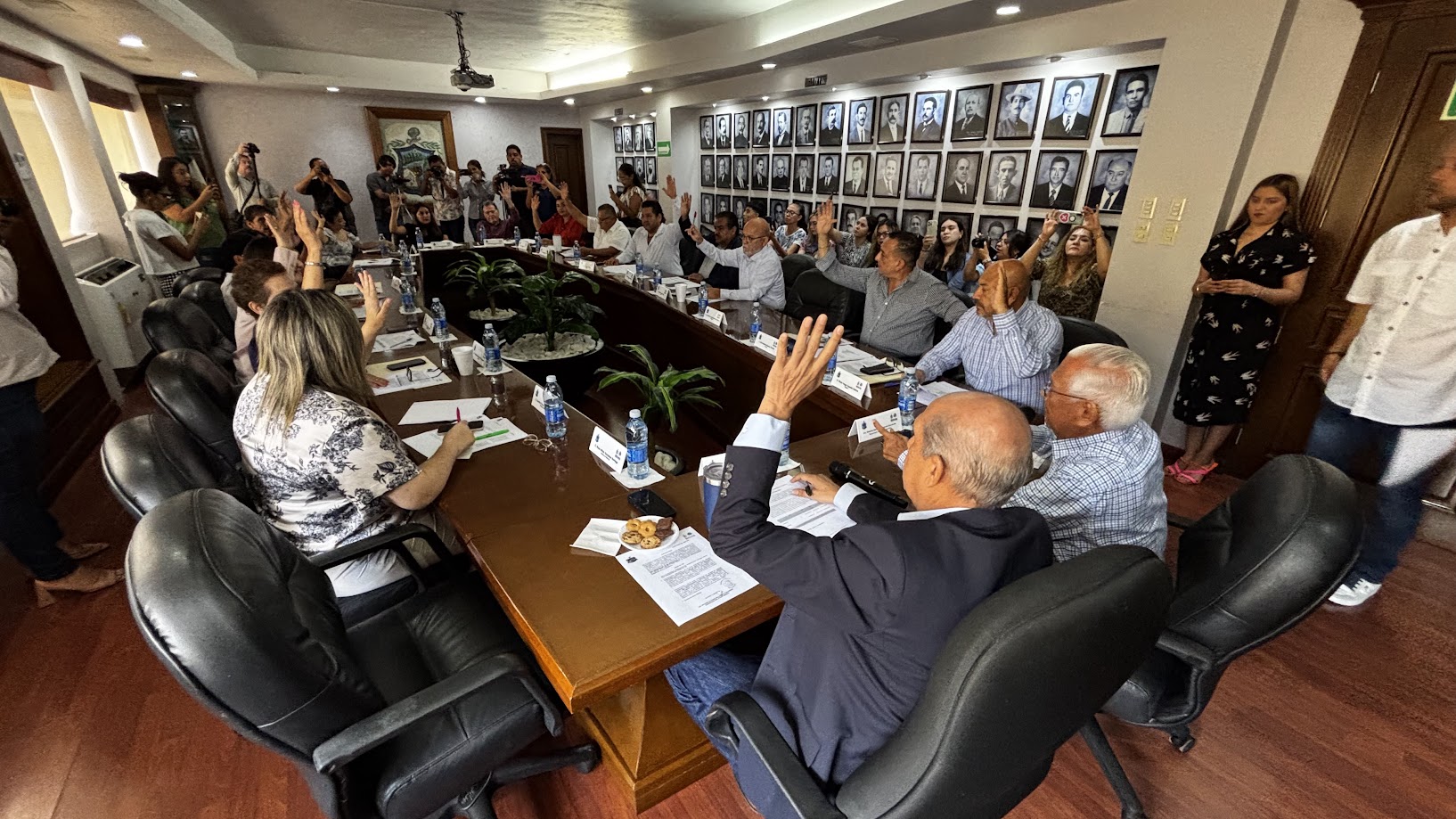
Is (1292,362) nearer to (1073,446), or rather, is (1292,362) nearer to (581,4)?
(1073,446)

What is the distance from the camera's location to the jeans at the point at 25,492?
1.94m

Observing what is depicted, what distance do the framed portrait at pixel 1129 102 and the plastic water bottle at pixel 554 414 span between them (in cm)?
363

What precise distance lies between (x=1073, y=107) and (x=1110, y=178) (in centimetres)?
53

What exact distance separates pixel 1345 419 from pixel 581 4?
18.0 feet

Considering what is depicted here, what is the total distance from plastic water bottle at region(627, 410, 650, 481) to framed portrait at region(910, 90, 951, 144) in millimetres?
4230

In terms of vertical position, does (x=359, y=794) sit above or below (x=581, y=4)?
below

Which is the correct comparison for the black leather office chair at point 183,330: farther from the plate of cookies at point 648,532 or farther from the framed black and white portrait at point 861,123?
the framed black and white portrait at point 861,123

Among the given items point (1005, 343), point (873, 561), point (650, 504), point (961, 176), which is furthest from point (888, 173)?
point (873, 561)

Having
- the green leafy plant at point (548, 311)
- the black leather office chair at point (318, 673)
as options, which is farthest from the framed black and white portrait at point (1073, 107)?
the black leather office chair at point (318, 673)

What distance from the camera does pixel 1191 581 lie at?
4.39 ft

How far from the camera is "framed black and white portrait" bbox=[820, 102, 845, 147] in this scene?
5.48 meters

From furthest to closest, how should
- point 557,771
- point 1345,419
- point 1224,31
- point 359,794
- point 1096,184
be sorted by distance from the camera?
1. point 1096,184
2. point 1224,31
3. point 1345,419
4. point 557,771
5. point 359,794

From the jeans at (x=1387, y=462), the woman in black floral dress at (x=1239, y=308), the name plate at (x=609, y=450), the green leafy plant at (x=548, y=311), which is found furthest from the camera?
the green leafy plant at (x=548, y=311)

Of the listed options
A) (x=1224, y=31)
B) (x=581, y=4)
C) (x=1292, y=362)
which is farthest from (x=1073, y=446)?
(x=581, y=4)
